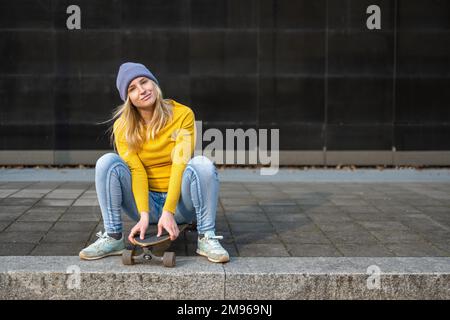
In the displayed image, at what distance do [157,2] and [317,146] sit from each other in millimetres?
4061

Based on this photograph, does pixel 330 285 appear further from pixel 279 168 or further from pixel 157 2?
pixel 157 2

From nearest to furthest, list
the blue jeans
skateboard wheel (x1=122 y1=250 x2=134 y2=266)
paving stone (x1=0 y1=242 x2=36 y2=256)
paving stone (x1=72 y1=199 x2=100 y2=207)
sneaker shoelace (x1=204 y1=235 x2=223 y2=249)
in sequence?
skateboard wheel (x1=122 y1=250 x2=134 y2=266), the blue jeans, sneaker shoelace (x1=204 y1=235 x2=223 y2=249), paving stone (x1=0 y1=242 x2=36 y2=256), paving stone (x1=72 y1=199 x2=100 y2=207)

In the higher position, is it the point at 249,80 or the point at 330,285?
the point at 249,80

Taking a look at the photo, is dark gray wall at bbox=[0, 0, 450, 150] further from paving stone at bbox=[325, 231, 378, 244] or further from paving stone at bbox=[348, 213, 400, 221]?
paving stone at bbox=[325, 231, 378, 244]

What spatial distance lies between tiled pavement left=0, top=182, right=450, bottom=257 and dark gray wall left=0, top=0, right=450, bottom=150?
2.91m

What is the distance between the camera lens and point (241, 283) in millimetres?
3615

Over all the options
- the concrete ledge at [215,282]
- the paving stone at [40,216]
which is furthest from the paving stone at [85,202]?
the concrete ledge at [215,282]

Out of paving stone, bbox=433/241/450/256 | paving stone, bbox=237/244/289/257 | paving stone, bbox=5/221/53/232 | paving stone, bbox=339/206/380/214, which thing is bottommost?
paving stone, bbox=339/206/380/214

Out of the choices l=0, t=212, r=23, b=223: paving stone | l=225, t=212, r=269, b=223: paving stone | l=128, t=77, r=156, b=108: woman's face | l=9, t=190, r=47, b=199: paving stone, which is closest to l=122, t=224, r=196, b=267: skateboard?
l=128, t=77, r=156, b=108: woman's face

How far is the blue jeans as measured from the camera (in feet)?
12.5

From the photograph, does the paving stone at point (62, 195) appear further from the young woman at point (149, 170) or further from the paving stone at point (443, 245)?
the paving stone at point (443, 245)

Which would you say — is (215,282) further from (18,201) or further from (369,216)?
(18,201)

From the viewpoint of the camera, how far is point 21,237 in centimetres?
465
